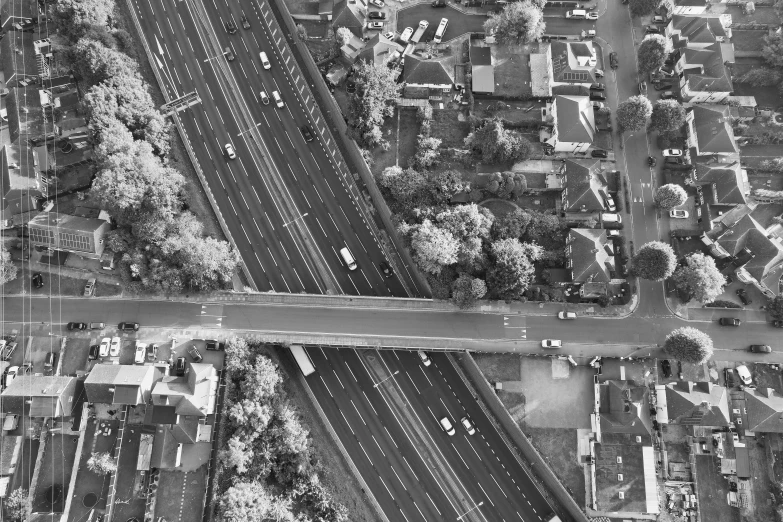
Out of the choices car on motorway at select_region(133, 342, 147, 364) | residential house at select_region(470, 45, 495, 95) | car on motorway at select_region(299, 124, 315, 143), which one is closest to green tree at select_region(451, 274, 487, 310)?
residential house at select_region(470, 45, 495, 95)

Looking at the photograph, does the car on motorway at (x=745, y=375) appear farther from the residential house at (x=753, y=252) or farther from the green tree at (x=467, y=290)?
the green tree at (x=467, y=290)

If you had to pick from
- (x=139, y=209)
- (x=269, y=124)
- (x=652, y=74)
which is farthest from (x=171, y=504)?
(x=652, y=74)

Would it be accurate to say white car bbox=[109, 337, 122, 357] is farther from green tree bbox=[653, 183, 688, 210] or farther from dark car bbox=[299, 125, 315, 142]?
green tree bbox=[653, 183, 688, 210]

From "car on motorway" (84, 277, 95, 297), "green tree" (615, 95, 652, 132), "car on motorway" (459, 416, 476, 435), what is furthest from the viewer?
"car on motorway" (84, 277, 95, 297)

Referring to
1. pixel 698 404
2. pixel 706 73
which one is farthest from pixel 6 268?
pixel 706 73

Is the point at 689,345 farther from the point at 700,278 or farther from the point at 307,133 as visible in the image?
the point at 307,133

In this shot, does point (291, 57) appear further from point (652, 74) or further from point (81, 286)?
point (652, 74)

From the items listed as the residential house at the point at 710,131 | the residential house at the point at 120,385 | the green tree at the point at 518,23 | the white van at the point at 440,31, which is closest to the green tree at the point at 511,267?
the residential house at the point at 710,131
